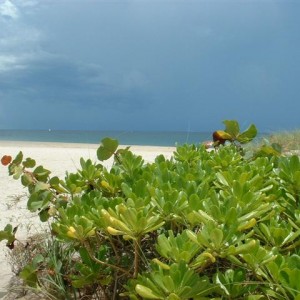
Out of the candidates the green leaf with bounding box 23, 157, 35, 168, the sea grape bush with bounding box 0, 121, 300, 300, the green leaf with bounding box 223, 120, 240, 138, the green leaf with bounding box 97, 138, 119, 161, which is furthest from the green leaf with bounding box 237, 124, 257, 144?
the green leaf with bounding box 23, 157, 35, 168

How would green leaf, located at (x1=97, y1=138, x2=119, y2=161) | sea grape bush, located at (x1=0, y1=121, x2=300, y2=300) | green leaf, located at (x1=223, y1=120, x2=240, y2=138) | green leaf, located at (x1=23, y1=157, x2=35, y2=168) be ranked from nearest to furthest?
sea grape bush, located at (x1=0, y1=121, x2=300, y2=300)
green leaf, located at (x1=97, y1=138, x2=119, y2=161)
green leaf, located at (x1=23, y1=157, x2=35, y2=168)
green leaf, located at (x1=223, y1=120, x2=240, y2=138)

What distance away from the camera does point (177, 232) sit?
4.93 feet

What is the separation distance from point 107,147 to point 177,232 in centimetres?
74

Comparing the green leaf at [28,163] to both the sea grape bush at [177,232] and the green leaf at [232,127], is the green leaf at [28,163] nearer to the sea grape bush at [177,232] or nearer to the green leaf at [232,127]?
the sea grape bush at [177,232]

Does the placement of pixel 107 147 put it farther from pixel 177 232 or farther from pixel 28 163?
pixel 177 232

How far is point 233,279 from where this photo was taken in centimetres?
116

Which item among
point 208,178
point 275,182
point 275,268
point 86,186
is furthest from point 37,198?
point 275,268

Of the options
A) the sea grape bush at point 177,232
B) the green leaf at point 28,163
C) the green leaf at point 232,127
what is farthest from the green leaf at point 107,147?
the green leaf at point 232,127

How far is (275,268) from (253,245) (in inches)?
2.7

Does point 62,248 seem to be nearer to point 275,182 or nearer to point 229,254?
point 275,182

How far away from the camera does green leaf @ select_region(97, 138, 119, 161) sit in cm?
212

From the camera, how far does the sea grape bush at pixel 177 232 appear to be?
1078 millimetres

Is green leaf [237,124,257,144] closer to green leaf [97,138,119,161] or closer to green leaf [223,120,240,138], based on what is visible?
green leaf [223,120,240,138]

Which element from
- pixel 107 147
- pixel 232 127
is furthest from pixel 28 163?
pixel 232 127
